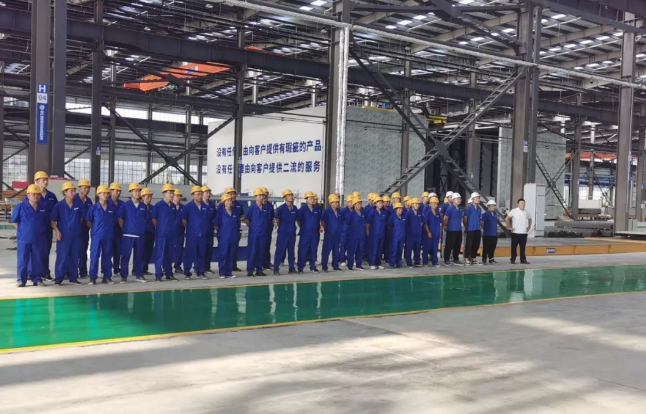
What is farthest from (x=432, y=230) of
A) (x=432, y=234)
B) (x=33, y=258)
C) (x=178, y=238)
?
(x=33, y=258)

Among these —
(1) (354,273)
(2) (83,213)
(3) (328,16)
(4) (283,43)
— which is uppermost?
(4) (283,43)

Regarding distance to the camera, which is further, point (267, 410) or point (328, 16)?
point (328, 16)

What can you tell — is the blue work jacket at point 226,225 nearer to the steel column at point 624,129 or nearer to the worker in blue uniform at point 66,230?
the worker in blue uniform at point 66,230

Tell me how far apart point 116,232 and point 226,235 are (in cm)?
194

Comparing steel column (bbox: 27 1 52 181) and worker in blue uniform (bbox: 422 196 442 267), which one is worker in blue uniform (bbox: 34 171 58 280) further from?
worker in blue uniform (bbox: 422 196 442 267)

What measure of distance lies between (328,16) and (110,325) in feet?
35.4

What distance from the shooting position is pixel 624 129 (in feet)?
82.9

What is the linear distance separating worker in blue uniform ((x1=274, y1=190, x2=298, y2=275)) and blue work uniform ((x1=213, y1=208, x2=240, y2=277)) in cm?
103

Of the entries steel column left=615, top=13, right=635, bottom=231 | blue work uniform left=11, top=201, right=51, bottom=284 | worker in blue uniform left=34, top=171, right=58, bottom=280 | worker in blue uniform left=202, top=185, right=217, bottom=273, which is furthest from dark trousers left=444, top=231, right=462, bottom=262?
steel column left=615, top=13, right=635, bottom=231

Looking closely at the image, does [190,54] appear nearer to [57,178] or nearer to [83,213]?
[57,178]

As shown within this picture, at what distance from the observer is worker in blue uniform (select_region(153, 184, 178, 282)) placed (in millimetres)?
10906

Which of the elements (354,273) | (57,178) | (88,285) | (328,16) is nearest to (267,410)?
(88,285)

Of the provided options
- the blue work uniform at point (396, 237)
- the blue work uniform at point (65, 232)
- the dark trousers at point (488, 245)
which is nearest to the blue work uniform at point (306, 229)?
the blue work uniform at point (396, 237)

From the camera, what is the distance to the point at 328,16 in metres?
15.8
